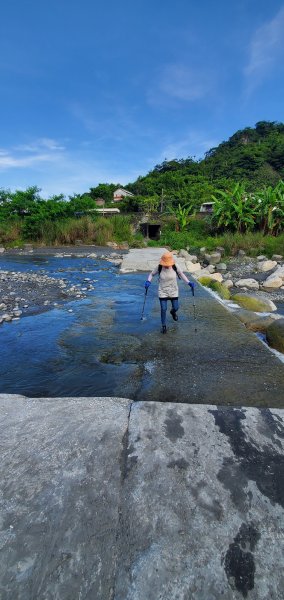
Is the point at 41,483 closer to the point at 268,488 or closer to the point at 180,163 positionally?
the point at 268,488

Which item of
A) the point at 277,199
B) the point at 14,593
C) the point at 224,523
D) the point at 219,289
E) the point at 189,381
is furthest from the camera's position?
the point at 277,199

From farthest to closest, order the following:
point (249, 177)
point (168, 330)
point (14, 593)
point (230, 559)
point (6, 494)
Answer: point (249, 177)
point (168, 330)
point (6, 494)
point (230, 559)
point (14, 593)

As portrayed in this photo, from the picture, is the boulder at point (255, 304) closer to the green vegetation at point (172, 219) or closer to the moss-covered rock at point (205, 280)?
the moss-covered rock at point (205, 280)

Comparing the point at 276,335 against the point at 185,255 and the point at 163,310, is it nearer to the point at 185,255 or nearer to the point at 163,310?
the point at 163,310

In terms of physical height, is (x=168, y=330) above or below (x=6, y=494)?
below

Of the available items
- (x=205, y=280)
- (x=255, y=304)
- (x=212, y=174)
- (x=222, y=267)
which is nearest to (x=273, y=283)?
(x=205, y=280)

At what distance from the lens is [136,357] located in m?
5.02

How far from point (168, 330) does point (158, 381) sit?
84.8 inches

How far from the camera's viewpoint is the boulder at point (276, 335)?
17.8ft

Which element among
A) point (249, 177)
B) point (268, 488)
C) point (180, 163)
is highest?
point (180, 163)

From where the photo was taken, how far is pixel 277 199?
78.1ft

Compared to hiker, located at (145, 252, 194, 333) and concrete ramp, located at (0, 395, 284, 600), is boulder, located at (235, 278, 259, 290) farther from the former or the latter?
concrete ramp, located at (0, 395, 284, 600)

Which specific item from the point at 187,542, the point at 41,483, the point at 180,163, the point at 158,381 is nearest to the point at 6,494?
the point at 41,483

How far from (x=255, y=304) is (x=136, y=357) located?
505 cm
